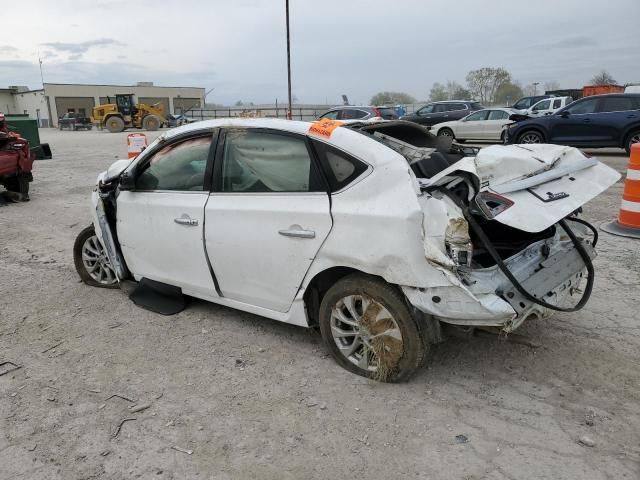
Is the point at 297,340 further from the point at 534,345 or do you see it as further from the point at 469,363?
the point at 534,345

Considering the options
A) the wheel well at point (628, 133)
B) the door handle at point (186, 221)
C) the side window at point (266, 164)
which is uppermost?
the side window at point (266, 164)

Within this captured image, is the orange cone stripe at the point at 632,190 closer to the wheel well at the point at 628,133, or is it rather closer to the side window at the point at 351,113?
the wheel well at the point at 628,133

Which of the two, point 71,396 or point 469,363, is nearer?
point 71,396

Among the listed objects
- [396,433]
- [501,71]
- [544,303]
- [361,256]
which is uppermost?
[501,71]

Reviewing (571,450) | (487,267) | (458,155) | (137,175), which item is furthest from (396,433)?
(137,175)

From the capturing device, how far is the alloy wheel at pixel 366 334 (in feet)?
10.0

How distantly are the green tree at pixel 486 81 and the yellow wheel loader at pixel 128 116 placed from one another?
1749 inches

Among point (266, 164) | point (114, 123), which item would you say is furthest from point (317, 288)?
point (114, 123)

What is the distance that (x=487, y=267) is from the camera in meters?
3.05

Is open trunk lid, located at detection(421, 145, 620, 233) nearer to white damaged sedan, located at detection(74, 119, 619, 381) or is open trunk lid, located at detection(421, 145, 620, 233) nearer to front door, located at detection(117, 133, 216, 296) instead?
white damaged sedan, located at detection(74, 119, 619, 381)

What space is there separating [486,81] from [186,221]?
70254 mm

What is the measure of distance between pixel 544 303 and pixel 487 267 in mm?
375

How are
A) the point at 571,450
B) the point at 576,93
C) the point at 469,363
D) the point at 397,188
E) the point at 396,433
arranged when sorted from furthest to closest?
the point at 576,93 → the point at 469,363 → the point at 397,188 → the point at 396,433 → the point at 571,450

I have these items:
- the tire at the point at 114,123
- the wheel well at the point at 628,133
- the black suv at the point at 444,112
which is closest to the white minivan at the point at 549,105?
the black suv at the point at 444,112
